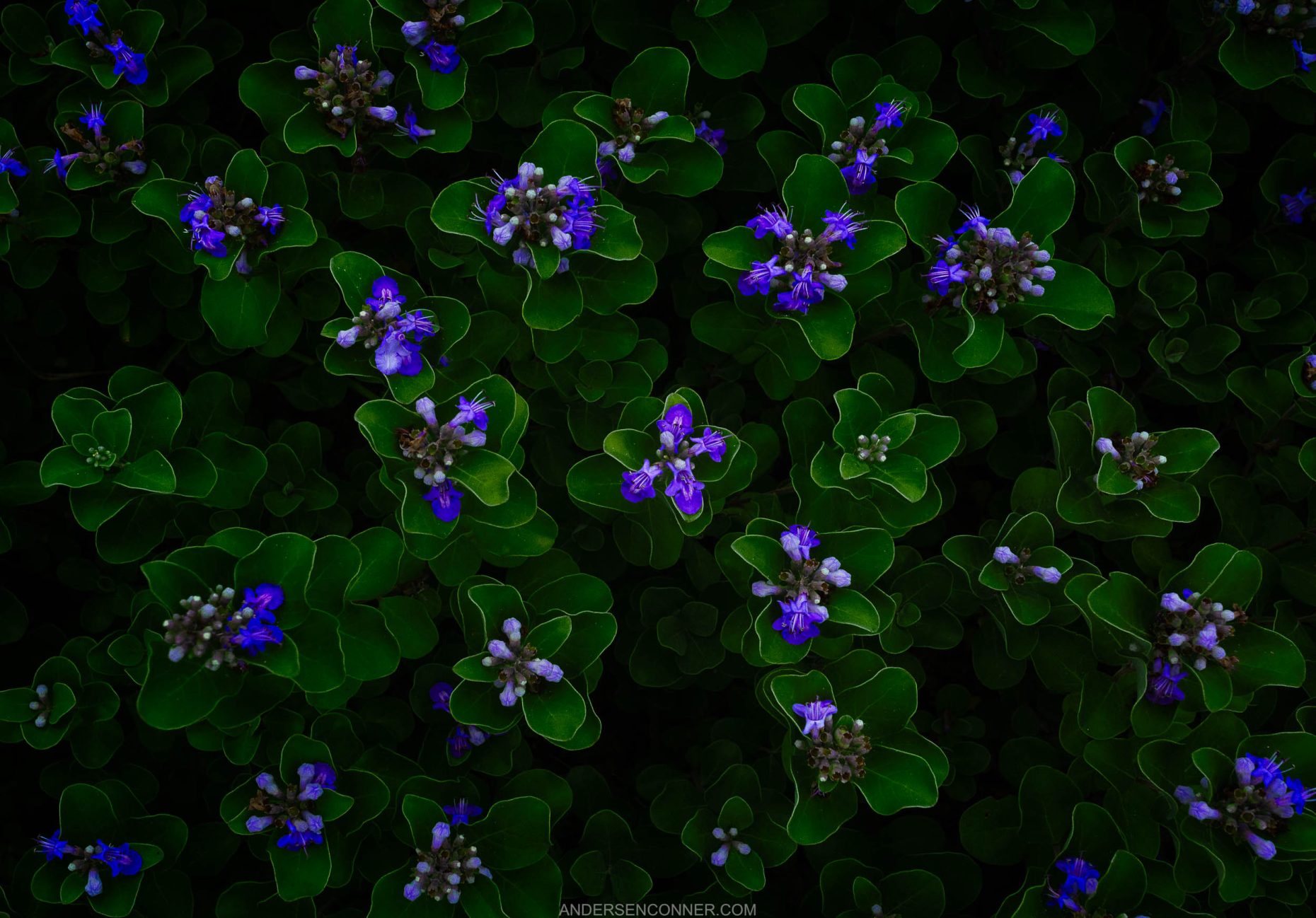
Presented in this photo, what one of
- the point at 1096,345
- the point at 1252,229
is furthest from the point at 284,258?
the point at 1252,229

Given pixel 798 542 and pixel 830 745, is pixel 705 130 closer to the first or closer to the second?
pixel 798 542

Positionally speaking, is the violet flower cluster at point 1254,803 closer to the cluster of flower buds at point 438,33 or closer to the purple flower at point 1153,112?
the purple flower at point 1153,112

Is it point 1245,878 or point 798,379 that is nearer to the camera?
point 1245,878

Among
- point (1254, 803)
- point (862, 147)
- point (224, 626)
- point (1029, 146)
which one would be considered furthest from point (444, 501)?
point (1254, 803)

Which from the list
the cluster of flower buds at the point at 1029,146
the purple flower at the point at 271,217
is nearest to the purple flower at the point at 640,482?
the purple flower at the point at 271,217

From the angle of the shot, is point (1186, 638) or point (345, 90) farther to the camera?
point (345, 90)

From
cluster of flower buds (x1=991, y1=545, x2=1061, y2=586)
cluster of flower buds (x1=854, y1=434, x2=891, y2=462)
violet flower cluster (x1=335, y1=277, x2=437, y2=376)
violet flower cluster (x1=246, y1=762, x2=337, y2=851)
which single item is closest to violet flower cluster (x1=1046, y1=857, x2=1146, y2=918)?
A: cluster of flower buds (x1=991, y1=545, x2=1061, y2=586)

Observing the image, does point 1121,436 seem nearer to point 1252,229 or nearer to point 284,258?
point 1252,229

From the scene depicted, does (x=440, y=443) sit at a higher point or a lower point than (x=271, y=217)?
lower
